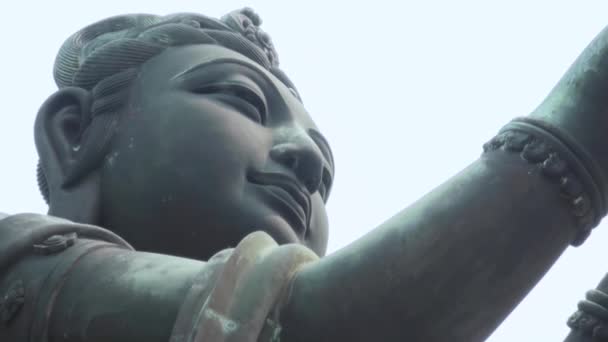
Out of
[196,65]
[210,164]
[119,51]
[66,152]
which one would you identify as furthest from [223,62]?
[66,152]

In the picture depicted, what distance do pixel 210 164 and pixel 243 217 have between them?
24 cm

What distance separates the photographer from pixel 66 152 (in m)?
5.48

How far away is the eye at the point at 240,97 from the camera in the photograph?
17.5ft

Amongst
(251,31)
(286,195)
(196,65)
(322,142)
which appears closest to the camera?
(286,195)

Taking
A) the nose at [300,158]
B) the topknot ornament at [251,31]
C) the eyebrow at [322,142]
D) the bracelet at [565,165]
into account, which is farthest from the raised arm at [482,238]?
the topknot ornament at [251,31]

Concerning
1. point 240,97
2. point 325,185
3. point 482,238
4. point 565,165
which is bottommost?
point 325,185

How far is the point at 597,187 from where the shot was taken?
3.48m

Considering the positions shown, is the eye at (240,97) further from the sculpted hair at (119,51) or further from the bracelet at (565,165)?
the bracelet at (565,165)

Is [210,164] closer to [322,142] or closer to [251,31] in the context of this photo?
[322,142]

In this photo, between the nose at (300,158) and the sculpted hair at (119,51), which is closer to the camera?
the nose at (300,158)

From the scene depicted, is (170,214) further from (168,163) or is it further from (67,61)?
(67,61)

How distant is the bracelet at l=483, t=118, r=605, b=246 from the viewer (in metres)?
3.47

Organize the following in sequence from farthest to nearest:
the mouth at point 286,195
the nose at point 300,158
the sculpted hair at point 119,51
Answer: the sculpted hair at point 119,51 < the nose at point 300,158 < the mouth at point 286,195

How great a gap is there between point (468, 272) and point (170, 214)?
180cm
